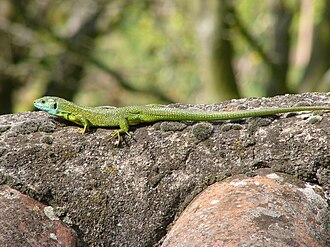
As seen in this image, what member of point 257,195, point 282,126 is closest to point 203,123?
point 282,126

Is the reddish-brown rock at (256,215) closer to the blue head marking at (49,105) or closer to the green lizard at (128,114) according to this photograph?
the green lizard at (128,114)

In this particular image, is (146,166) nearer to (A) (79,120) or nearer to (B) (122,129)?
(B) (122,129)

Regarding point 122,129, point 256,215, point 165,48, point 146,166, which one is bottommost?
point 256,215

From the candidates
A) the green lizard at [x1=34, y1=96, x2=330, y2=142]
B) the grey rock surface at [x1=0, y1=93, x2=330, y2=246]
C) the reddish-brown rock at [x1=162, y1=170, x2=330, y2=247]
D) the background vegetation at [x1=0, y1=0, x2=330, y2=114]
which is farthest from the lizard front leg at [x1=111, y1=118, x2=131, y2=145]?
the background vegetation at [x1=0, y1=0, x2=330, y2=114]

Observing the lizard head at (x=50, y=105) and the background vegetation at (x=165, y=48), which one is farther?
the background vegetation at (x=165, y=48)

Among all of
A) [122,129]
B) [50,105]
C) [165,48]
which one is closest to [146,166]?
[122,129]

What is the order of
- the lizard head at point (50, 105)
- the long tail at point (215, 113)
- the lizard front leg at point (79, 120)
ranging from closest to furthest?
the long tail at point (215, 113) < the lizard front leg at point (79, 120) < the lizard head at point (50, 105)

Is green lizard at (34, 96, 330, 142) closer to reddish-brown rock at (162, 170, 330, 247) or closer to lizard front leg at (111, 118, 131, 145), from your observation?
lizard front leg at (111, 118, 131, 145)

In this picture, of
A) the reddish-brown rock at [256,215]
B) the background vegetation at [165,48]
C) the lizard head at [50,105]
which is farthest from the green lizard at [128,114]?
the background vegetation at [165,48]
